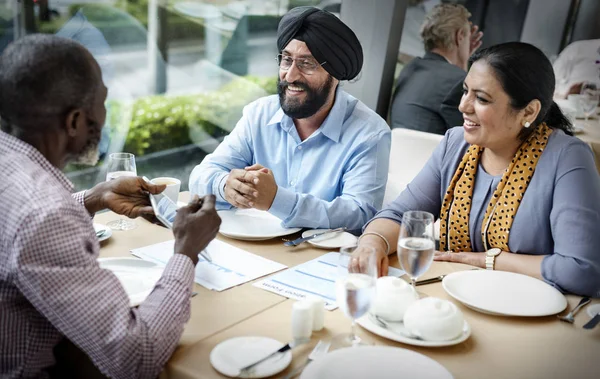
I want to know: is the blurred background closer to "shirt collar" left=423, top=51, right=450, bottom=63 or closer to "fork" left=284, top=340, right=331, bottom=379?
"shirt collar" left=423, top=51, right=450, bottom=63

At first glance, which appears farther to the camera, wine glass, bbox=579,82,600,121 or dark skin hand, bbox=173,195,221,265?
wine glass, bbox=579,82,600,121

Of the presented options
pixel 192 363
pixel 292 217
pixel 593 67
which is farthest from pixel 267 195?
pixel 593 67

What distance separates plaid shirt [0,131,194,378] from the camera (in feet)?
3.93

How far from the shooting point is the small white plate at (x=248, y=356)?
4.09 feet

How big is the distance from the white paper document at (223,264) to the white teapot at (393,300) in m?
0.39

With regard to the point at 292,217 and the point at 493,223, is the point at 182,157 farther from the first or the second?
the point at 493,223

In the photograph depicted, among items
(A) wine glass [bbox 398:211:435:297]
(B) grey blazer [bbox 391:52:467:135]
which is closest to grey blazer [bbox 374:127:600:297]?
(A) wine glass [bbox 398:211:435:297]

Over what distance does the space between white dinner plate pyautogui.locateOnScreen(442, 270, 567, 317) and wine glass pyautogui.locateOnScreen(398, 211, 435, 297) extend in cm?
14

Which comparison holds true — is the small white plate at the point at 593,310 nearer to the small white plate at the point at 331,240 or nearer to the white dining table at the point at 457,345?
the white dining table at the point at 457,345

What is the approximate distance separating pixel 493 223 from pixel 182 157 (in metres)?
Result: 2.84

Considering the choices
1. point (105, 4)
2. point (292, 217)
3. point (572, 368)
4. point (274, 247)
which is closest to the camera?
point (572, 368)

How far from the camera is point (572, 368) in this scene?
1.35 metres

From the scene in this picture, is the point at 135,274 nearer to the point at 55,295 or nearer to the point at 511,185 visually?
the point at 55,295

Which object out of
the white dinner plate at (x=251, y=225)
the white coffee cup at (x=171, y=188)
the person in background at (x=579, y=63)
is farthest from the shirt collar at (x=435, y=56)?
the white coffee cup at (x=171, y=188)
